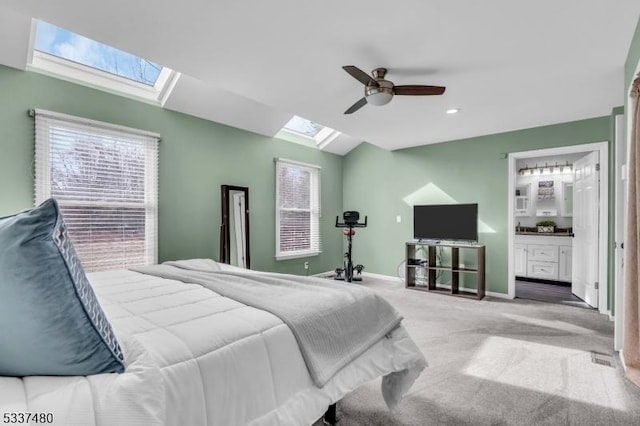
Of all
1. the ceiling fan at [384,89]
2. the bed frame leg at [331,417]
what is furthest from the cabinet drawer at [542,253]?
the bed frame leg at [331,417]

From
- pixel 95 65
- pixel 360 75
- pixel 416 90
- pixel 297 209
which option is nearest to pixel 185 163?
pixel 95 65

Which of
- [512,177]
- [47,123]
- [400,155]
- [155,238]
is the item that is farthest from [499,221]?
[47,123]

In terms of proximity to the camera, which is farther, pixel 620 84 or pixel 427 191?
pixel 427 191

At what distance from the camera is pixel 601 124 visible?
12.8ft

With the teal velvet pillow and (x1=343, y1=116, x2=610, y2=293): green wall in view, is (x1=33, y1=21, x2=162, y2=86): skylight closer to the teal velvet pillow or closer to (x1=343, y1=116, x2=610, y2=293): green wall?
the teal velvet pillow

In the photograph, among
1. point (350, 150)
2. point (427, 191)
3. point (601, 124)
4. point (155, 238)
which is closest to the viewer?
point (155, 238)

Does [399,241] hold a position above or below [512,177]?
below

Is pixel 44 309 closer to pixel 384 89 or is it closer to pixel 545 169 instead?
pixel 384 89

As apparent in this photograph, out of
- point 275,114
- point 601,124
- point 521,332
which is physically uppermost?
point 275,114

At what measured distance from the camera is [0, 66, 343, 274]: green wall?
277 cm

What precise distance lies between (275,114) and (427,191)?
285 centimetres

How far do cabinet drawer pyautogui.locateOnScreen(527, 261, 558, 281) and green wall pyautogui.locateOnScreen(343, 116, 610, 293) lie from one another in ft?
5.28

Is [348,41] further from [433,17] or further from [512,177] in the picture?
[512,177]

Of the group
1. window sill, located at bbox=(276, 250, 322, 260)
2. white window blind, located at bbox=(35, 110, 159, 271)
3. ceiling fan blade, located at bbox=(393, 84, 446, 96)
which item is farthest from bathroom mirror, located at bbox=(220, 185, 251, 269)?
ceiling fan blade, located at bbox=(393, 84, 446, 96)
